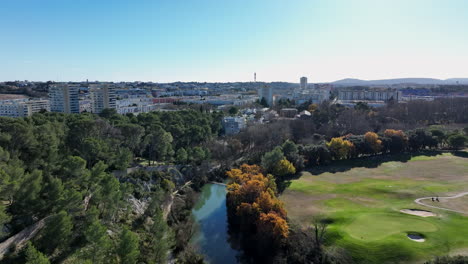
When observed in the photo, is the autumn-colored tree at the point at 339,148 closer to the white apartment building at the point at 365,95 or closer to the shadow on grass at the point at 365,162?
the shadow on grass at the point at 365,162

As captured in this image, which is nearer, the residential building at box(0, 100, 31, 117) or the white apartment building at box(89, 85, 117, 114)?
the residential building at box(0, 100, 31, 117)

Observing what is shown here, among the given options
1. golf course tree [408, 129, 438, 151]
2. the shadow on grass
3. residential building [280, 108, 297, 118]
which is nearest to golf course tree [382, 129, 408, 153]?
the shadow on grass

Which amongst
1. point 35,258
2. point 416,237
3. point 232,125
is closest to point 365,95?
point 232,125

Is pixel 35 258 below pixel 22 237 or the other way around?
the other way around

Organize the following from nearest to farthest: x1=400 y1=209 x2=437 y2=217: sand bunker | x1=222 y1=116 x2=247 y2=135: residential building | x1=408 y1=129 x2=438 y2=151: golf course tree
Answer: x1=400 y1=209 x2=437 y2=217: sand bunker → x1=408 y1=129 x2=438 y2=151: golf course tree → x1=222 y1=116 x2=247 y2=135: residential building

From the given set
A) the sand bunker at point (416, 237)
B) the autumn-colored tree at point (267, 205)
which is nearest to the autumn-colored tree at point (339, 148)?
the sand bunker at point (416, 237)

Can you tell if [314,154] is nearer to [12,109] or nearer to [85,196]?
[85,196]

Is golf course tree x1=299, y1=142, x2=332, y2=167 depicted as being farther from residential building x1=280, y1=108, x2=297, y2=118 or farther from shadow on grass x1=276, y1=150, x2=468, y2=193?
residential building x1=280, y1=108, x2=297, y2=118
